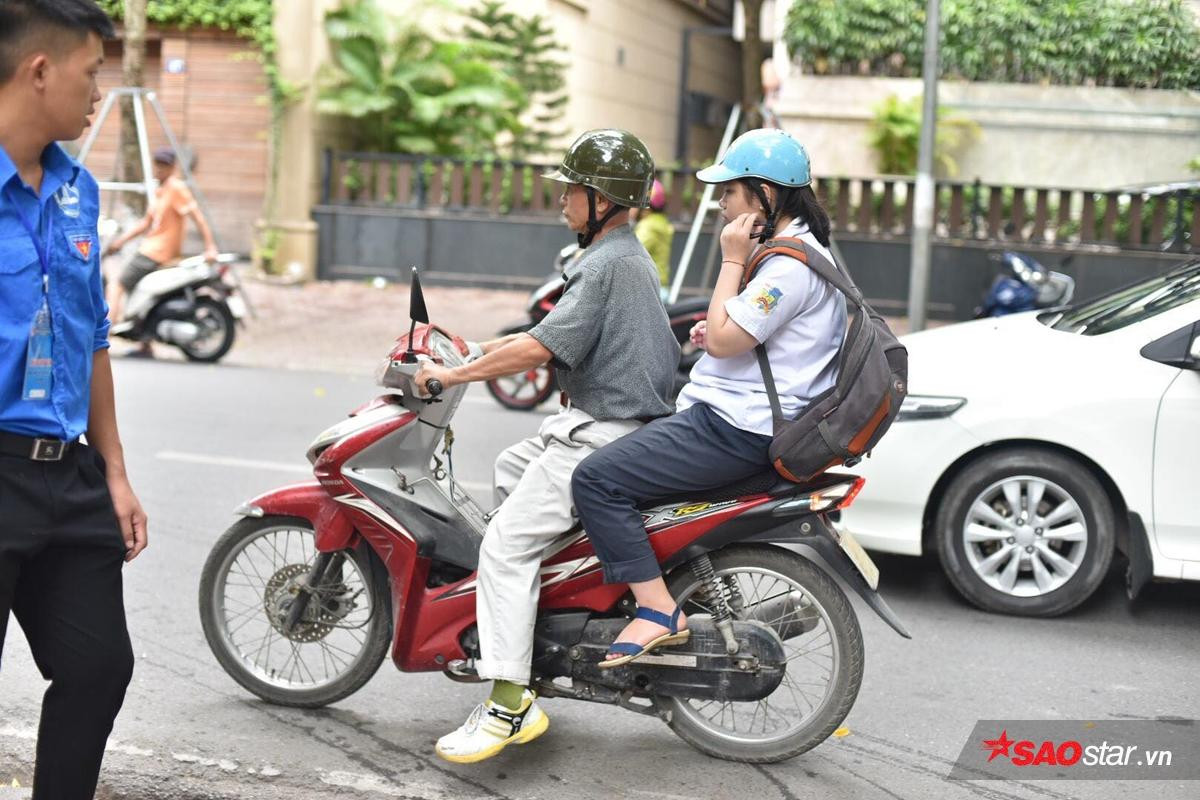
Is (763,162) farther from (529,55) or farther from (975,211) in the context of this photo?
(529,55)

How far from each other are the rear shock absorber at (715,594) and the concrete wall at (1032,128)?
26.5ft

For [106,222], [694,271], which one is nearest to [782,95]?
[694,271]

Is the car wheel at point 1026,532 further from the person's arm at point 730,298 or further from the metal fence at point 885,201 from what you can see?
the metal fence at point 885,201

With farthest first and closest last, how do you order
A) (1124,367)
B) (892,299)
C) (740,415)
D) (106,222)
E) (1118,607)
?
(892,299), (106,222), (1118,607), (1124,367), (740,415)

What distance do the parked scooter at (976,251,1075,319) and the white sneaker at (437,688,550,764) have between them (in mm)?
8250

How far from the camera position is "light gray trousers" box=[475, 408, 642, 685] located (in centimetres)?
418

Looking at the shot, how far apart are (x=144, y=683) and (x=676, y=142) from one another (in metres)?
26.4

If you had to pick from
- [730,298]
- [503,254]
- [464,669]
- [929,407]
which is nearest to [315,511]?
[464,669]

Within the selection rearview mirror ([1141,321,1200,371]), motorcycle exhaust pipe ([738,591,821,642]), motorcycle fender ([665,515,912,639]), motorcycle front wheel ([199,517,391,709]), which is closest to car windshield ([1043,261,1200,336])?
rearview mirror ([1141,321,1200,371])

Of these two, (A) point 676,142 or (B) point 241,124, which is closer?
(B) point 241,124

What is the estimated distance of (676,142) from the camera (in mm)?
30359

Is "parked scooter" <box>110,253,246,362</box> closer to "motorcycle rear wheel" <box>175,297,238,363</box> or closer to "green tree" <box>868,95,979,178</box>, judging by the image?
"motorcycle rear wheel" <box>175,297,238,363</box>

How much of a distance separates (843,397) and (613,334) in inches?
26.1

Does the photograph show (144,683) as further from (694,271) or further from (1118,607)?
(694,271)
